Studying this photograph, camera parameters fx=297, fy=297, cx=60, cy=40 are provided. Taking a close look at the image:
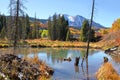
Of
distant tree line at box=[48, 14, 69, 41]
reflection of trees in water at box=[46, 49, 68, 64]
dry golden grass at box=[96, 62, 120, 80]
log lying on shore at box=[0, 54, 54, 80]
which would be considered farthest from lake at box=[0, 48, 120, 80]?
distant tree line at box=[48, 14, 69, 41]

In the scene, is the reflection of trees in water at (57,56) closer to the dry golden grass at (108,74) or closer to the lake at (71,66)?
the lake at (71,66)

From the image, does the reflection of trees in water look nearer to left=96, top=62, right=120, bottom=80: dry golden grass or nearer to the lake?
the lake

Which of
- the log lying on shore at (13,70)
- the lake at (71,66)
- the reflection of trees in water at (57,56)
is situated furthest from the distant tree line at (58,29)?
the log lying on shore at (13,70)

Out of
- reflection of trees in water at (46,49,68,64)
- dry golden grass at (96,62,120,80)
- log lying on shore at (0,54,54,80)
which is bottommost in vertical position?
reflection of trees in water at (46,49,68,64)

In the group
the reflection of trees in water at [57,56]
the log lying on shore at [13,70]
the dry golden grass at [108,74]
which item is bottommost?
the reflection of trees in water at [57,56]

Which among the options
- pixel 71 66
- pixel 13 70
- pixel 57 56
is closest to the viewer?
pixel 13 70

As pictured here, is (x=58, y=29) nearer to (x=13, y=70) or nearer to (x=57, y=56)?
(x=57, y=56)

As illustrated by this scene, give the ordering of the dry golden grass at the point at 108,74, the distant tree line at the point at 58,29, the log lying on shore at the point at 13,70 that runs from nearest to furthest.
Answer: the log lying on shore at the point at 13,70, the dry golden grass at the point at 108,74, the distant tree line at the point at 58,29

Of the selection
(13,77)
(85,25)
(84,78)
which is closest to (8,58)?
(13,77)

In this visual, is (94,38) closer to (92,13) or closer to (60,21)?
(60,21)

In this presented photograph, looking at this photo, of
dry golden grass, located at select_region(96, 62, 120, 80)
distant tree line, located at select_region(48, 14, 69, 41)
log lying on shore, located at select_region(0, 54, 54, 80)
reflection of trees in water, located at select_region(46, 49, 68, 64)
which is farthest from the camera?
distant tree line, located at select_region(48, 14, 69, 41)

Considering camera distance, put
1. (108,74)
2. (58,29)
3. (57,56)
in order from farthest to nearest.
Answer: (58,29) → (57,56) → (108,74)

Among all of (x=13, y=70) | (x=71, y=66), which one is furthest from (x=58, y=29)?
(x=13, y=70)

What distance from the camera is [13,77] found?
579 inches
